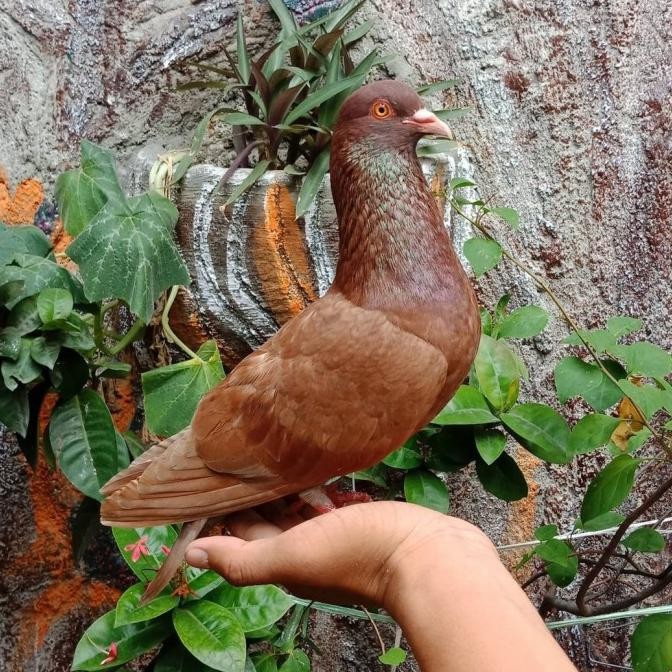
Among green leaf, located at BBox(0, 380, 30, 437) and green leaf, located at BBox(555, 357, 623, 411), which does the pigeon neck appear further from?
green leaf, located at BBox(0, 380, 30, 437)

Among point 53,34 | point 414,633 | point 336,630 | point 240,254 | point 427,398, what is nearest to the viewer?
point 414,633

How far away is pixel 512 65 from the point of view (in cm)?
228

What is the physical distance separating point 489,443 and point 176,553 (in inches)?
29.6

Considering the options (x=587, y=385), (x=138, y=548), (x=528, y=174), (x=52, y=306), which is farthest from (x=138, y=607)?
(x=528, y=174)

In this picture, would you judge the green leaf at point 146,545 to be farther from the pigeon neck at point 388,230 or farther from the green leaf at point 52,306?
the pigeon neck at point 388,230

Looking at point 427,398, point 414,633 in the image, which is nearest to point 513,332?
point 427,398

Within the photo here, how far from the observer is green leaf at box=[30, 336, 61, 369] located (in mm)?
1761

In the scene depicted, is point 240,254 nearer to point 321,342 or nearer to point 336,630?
point 321,342

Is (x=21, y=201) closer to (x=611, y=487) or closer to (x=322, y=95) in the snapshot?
(x=322, y=95)

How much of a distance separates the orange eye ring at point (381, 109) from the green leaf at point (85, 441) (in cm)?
97

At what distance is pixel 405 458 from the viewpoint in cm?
193

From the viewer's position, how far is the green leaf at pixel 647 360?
5.08 feet

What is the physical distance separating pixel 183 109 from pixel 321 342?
140cm

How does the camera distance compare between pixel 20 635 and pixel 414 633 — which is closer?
pixel 414 633
